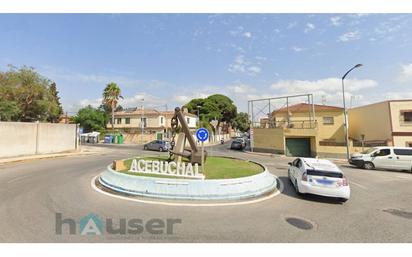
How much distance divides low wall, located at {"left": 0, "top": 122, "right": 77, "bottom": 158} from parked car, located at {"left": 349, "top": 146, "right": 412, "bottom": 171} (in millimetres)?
28866

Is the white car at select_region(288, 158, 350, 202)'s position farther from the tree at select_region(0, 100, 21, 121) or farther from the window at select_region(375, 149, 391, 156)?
the tree at select_region(0, 100, 21, 121)

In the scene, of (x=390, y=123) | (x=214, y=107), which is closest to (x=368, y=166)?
(x=390, y=123)

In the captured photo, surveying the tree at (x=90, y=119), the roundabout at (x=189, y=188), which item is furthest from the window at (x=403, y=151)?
the tree at (x=90, y=119)

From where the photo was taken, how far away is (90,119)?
5297cm

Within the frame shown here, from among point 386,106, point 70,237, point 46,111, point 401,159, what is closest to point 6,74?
point 46,111

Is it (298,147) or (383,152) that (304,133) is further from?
(383,152)

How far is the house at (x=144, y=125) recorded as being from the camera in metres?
47.2

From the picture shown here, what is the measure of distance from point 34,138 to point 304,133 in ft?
96.2

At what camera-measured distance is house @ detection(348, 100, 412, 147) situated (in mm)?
23078

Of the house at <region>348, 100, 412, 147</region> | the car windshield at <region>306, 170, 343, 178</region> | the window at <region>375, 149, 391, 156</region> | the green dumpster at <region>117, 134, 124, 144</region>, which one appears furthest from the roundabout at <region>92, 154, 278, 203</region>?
the green dumpster at <region>117, 134, 124, 144</region>

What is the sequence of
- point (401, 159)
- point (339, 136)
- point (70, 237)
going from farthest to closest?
point (339, 136) → point (401, 159) → point (70, 237)

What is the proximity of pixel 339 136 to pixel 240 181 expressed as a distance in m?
26.3

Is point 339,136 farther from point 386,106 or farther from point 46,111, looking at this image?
point 46,111

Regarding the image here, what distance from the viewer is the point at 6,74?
27.4 meters
